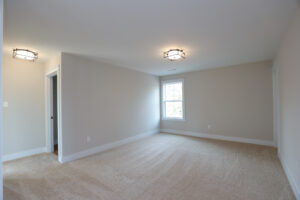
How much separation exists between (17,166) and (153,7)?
4.04 m

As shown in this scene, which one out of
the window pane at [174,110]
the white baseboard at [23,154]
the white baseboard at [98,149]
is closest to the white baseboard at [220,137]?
the window pane at [174,110]

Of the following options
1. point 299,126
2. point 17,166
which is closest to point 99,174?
point 17,166

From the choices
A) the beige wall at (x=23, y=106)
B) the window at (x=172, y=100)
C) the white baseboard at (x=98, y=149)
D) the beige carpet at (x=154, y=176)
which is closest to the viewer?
the beige carpet at (x=154, y=176)

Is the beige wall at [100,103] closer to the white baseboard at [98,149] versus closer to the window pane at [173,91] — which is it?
the white baseboard at [98,149]

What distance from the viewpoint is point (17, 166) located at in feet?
10.2

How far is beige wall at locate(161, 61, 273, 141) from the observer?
4.32 m

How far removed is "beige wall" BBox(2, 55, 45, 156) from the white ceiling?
2.42ft

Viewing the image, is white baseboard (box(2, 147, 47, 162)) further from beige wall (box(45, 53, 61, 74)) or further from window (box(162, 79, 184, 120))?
window (box(162, 79, 184, 120))

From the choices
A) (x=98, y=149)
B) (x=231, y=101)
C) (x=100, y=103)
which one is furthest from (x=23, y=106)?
(x=231, y=101)

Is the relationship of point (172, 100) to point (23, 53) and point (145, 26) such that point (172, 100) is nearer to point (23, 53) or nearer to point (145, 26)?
point (145, 26)

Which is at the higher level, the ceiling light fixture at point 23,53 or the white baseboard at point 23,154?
the ceiling light fixture at point 23,53

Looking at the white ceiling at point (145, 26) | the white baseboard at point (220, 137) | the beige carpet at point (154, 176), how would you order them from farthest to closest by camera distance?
1. the white baseboard at point (220, 137)
2. the beige carpet at point (154, 176)
3. the white ceiling at point (145, 26)

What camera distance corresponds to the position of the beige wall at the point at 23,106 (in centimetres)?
356

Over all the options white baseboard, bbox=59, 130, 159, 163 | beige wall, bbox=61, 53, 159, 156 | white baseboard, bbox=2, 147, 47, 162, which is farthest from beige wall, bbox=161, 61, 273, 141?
white baseboard, bbox=2, 147, 47, 162
